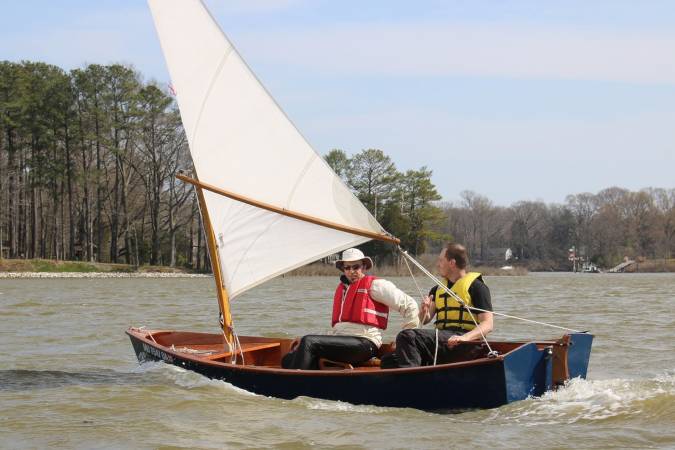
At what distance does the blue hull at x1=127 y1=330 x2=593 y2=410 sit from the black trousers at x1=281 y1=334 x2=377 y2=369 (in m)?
0.24

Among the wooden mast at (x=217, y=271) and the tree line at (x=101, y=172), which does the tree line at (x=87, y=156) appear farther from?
the wooden mast at (x=217, y=271)

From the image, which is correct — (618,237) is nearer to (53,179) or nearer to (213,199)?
(53,179)

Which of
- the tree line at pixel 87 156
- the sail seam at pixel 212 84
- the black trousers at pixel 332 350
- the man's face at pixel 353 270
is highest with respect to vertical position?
the tree line at pixel 87 156

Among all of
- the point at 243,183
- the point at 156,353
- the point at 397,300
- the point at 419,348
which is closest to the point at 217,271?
the point at 243,183

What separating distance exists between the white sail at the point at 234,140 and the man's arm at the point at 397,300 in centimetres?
98

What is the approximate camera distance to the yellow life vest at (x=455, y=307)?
7742 millimetres

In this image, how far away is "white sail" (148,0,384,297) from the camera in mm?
8742

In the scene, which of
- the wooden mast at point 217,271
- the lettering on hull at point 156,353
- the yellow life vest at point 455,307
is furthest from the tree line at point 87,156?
the yellow life vest at point 455,307

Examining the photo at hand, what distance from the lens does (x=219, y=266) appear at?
9016 millimetres

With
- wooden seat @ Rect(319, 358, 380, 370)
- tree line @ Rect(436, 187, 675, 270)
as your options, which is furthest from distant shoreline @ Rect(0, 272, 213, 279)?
tree line @ Rect(436, 187, 675, 270)

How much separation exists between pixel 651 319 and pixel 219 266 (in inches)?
453

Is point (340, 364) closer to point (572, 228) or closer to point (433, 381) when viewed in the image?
point (433, 381)

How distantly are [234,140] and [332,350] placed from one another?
7.27 feet

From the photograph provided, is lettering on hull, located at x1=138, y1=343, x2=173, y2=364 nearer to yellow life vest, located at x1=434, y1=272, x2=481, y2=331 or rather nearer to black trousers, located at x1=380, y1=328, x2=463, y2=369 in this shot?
black trousers, located at x1=380, y1=328, x2=463, y2=369
